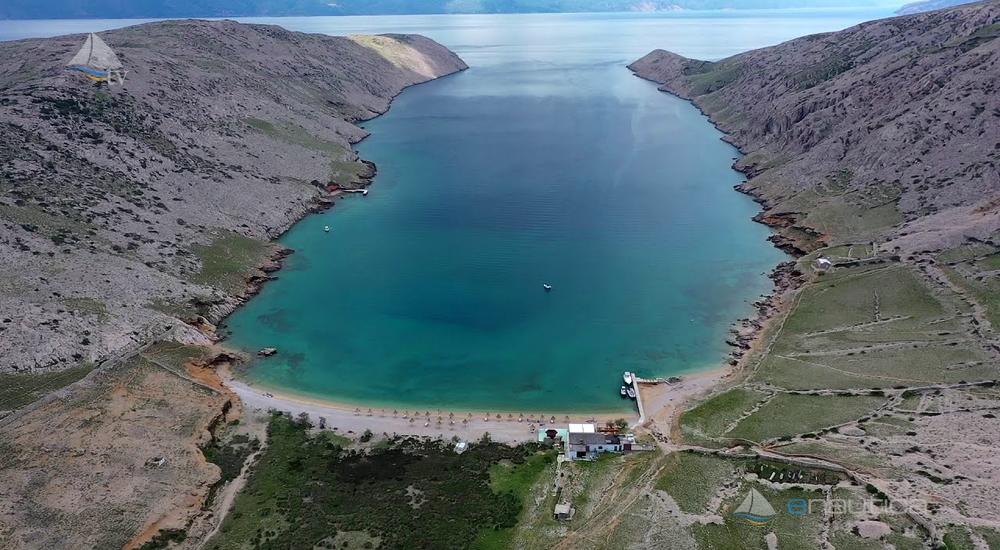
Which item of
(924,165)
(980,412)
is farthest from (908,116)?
(980,412)

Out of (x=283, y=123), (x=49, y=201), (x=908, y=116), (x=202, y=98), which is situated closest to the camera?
(x=49, y=201)

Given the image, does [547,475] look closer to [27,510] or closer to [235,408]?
[235,408]

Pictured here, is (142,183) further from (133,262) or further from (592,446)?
(592,446)

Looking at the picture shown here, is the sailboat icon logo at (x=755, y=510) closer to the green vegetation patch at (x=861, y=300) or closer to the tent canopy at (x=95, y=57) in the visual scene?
the green vegetation patch at (x=861, y=300)

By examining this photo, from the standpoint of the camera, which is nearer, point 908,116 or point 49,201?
point 49,201

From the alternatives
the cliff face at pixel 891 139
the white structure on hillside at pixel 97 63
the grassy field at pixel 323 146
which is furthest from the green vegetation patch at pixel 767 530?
the white structure on hillside at pixel 97 63

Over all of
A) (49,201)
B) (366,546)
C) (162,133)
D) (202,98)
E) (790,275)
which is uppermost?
(202,98)

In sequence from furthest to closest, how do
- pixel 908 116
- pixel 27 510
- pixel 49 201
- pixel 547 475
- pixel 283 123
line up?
pixel 283 123 < pixel 908 116 < pixel 49 201 < pixel 547 475 < pixel 27 510

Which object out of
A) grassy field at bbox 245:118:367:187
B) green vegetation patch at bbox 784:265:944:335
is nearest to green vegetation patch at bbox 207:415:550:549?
green vegetation patch at bbox 784:265:944:335

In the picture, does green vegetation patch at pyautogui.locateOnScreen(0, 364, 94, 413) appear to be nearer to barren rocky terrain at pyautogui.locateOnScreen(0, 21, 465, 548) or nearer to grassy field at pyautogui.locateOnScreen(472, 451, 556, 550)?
barren rocky terrain at pyautogui.locateOnScreen(0, 21, 465, 548)
